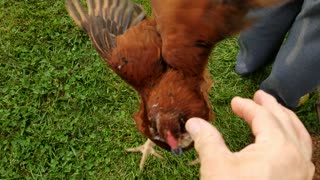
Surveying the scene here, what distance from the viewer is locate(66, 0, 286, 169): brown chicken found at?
1982 mm

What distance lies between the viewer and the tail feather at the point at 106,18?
2539 millimetres

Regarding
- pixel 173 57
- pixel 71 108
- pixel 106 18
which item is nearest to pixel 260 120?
pixel 173 57

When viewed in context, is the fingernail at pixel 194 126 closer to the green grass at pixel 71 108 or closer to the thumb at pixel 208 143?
the thumb at pixel 208 143

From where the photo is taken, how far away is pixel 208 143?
4.81 ft

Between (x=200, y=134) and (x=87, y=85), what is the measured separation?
176cm

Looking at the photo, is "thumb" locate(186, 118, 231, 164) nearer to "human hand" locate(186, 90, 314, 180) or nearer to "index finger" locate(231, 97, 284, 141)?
"human hand" locate(186, 90, 314, 180)

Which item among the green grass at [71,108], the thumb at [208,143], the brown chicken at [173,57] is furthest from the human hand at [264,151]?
the green grass at [71,108]

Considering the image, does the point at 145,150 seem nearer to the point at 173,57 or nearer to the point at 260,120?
the point at 173,57

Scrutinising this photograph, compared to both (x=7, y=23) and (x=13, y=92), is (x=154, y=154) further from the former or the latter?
(x=7, y=23)

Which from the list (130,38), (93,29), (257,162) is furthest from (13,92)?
(257,162)

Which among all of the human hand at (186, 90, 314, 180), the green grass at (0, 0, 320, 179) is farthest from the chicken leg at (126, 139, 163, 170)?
the human hand at (186, 90, 314, 180)

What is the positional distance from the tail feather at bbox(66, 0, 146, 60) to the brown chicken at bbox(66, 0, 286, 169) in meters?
0.09

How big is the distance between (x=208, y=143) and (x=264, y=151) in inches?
7.4

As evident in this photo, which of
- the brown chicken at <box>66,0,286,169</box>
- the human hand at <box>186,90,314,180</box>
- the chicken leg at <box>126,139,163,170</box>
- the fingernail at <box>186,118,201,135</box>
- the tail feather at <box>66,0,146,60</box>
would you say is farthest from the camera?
the chicken leg at <box>126,139,163,170</box>
